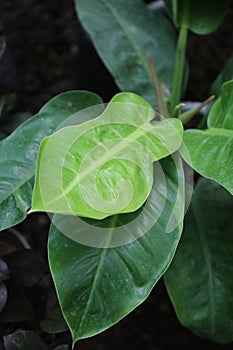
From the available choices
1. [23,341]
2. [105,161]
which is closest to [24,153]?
[105,161]

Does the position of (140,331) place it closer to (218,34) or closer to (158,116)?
(158,116)

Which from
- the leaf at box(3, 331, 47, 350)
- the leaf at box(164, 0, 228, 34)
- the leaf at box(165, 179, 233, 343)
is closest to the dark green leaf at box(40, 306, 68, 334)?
the leaf at box(3, 331, 47, 350)

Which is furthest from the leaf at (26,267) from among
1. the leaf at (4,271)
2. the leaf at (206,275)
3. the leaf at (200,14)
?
the leaf at (200,14)

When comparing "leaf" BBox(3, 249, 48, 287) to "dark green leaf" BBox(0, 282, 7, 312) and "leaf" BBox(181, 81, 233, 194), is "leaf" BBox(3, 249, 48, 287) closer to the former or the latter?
"dark green leaf" BBox(0, 282, 7, 312)

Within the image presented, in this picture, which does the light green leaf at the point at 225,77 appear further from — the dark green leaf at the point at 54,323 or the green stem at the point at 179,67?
the dark green leaf at the point at 54,323

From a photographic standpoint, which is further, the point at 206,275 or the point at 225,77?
the point at 225,77

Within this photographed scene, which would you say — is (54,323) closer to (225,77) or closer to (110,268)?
(110,268)

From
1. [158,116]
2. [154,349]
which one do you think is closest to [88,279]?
[158,116]

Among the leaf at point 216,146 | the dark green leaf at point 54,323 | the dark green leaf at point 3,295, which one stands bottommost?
the dark green leaf at point 54,323
